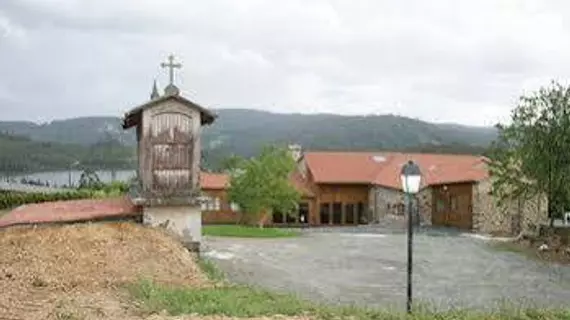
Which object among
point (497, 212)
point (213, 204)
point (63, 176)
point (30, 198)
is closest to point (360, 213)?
point (213, 204)

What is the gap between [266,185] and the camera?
1925 inches

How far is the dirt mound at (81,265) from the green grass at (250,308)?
1.81ft

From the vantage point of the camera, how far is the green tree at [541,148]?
1409 inches

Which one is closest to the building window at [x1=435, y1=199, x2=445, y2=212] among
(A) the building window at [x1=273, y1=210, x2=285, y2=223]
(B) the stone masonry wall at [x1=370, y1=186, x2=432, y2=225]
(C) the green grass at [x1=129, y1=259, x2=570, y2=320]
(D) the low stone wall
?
(B) the stone masonry wall at [x1=370, y1=186, x2=432, y2=225]

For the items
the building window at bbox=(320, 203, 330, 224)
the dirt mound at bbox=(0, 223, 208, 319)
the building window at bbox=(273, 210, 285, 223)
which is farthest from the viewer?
the building window at bbox=(320, 203, 330, 224)

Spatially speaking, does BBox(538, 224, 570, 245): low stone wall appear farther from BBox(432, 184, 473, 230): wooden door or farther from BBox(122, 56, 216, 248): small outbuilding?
BBox(122, 56, 216, 248): small outbuilding

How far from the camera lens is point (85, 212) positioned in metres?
19.6

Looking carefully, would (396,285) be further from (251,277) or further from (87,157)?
(87,157)

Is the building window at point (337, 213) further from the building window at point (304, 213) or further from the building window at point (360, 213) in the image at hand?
the building window at point (304, 213)

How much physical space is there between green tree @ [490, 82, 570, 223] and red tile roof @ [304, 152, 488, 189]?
503 inches

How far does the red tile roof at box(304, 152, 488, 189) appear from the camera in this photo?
5459 centimetres

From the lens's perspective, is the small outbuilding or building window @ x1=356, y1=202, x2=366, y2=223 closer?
the small outbuilding

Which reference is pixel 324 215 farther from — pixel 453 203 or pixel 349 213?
pixel 453 203

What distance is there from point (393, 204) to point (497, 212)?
10.2 m
